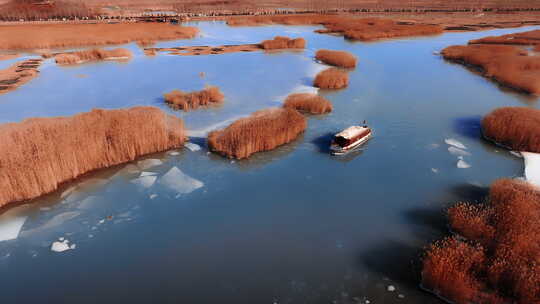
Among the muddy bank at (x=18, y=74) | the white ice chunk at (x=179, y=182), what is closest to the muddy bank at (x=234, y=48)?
the muddy bank at (x=18, y=74)

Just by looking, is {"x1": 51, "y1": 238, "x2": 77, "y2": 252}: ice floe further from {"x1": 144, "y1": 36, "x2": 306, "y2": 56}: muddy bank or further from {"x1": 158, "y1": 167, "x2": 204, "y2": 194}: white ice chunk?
{"x1": 144, "y1": 36, "x2": 306, "y2": 56}: muddy bank

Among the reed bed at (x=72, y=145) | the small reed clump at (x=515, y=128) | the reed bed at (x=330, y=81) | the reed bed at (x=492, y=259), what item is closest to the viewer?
the reed bed at (x=492, y=259)

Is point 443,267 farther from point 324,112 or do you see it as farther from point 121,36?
point 121,36

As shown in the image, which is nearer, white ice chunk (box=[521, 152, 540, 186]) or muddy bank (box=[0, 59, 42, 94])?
white ice chunk (box=[521, 152, 540, 186])

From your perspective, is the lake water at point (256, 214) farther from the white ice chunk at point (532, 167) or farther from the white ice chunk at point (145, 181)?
the white ice chunk at point (532, 167)

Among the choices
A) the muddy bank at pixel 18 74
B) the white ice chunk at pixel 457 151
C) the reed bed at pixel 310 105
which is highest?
the muddy bank at pixel 18 74

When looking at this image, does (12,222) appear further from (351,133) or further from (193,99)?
(351,133)

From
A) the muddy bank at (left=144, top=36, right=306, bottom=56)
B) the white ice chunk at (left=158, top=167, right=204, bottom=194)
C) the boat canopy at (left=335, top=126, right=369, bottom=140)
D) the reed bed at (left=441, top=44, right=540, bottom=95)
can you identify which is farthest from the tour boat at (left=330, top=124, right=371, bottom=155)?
the muddy bank at (left=144, top=36, right=306, bottom=56)
